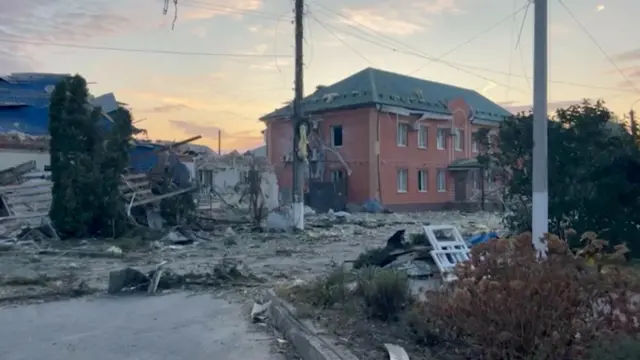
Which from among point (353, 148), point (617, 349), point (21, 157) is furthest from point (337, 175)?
point (617, 349)

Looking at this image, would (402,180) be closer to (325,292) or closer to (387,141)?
(387,141)

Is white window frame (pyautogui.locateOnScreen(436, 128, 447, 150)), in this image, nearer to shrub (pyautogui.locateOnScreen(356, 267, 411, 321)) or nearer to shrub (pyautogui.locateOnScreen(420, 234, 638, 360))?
shrub (pyautogui.locateOnScreen(356, 267, 411, 321))

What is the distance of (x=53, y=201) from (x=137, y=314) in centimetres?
1378

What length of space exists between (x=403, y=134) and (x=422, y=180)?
12.7 ft

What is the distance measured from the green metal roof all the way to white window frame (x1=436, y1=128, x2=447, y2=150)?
1.38 m

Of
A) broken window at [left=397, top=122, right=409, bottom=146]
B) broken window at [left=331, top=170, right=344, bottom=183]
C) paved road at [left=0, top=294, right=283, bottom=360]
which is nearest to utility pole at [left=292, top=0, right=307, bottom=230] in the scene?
broken window at [left=331, top=170, right=344, bottom=183]

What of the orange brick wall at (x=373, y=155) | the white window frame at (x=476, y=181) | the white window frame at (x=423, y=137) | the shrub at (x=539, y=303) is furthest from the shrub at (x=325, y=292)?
the white window frame at (x=476, y=181)

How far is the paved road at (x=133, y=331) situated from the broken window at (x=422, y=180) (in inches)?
1293

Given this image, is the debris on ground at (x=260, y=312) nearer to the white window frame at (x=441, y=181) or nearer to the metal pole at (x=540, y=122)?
the metal pole at (x=540, y=122)

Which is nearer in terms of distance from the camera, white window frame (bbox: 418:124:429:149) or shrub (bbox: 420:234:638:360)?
shrub (bbox: 420:234:638:360)

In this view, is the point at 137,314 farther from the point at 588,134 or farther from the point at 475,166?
the point at 475,166

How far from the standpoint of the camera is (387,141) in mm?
38688

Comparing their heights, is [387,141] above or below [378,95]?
below

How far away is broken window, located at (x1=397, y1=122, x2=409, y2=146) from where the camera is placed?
39.9 m
